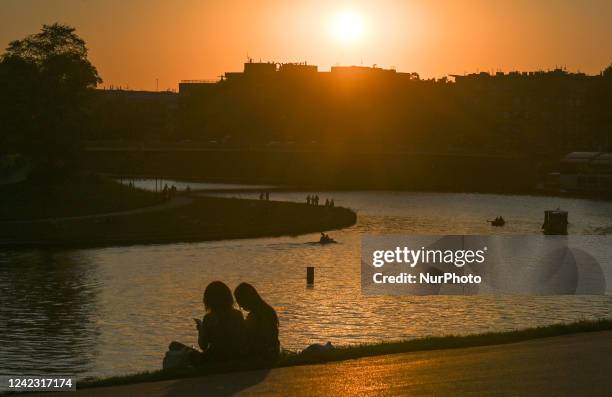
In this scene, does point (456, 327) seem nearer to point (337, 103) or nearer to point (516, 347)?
point (516, 347)

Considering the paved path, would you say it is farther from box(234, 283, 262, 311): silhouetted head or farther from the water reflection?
the water reflection

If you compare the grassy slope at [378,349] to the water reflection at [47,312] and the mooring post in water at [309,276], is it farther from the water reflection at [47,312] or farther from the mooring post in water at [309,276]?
the mooring post in water at [309,276]

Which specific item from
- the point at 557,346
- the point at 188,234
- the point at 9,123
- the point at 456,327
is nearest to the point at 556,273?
the point at 456,327

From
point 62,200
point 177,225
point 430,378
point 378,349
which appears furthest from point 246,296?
point 62,200

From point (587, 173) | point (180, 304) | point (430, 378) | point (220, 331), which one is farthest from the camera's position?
point (587, 173)

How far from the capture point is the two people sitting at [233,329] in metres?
14.2

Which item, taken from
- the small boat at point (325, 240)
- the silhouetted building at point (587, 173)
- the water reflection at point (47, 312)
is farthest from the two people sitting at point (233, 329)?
the silhouetted building at point (587, 173)

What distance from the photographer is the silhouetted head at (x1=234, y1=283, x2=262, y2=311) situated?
14.1 metres

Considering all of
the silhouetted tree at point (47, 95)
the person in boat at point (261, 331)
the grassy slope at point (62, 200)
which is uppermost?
the silhouetted tree at point (47, 95)

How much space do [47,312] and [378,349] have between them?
68.4 ft

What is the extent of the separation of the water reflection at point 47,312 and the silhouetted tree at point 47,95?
55.7 ft

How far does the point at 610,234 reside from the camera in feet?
231

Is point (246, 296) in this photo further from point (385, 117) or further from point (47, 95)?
point (385, 117)

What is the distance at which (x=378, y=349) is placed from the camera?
16.1 m
